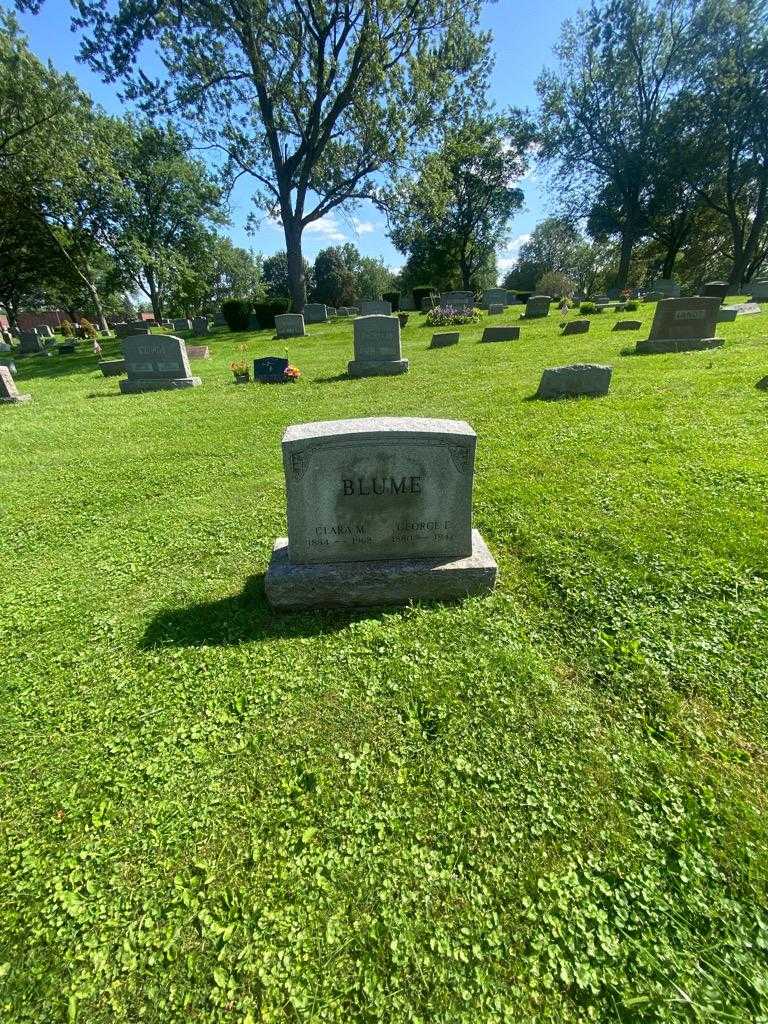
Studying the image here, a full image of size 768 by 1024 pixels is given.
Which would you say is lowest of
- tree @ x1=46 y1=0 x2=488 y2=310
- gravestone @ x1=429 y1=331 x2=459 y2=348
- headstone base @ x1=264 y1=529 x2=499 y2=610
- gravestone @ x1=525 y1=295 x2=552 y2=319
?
headstone base @ x1=264 y1=529 x2=499 y2=610

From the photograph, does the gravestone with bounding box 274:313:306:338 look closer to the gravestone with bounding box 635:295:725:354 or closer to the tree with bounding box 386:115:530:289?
the tree with bounding box 386:115:530:289

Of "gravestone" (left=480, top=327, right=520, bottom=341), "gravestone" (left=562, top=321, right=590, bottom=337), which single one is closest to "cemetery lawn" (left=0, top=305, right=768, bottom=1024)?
"gravestone" (left=480, top=327, right=520, bottom=341)

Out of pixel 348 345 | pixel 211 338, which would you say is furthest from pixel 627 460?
pixel 211 338

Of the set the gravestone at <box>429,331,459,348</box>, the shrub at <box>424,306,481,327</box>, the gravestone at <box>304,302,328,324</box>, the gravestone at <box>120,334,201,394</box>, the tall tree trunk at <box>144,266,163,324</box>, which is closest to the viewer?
the gravestone at <box>120,334,201,394</box>

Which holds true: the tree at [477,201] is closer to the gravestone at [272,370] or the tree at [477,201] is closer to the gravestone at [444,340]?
the gravestone at [444,340]

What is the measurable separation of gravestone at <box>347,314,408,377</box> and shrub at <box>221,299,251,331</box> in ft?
61.2

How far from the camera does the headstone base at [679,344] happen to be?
11.1m

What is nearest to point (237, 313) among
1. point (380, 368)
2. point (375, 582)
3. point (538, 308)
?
point (538, 308)

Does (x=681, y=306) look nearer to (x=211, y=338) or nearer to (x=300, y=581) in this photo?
(x=300, y=581)

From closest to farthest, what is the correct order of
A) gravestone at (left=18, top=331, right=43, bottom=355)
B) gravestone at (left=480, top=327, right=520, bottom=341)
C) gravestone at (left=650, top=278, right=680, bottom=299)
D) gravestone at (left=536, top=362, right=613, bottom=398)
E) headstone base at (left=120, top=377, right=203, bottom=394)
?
gravestone at (left=536, top=362, right=613, bottom=398) < headstone base at (left=120, top=377, right=203, bottom=394) < gravestone at (left=480, top=327, right=520, bottom=341) < gravestone at (left=18, top=331, right=43, bottom=355) < gravestone at (left=650, top=278, right=680, bottom=299)

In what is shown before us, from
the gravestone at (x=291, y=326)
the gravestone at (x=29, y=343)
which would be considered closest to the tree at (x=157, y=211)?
the gravestone at (x=29, y=343)

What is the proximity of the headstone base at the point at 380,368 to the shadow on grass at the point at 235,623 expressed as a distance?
10.2m

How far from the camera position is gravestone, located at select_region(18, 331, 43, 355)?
85.4 ft

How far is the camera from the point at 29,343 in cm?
2608
